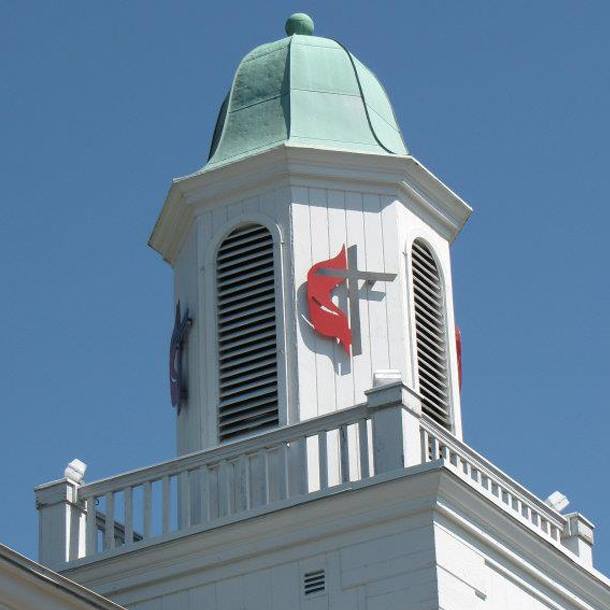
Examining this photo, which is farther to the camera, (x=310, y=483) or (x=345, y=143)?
(x=345, y=143)

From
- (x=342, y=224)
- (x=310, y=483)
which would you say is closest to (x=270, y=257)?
(x=342, y=224)

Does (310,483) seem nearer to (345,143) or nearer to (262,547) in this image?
(262,547)

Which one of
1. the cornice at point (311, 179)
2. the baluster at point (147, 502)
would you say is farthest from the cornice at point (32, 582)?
the cornice at point (311, 179)

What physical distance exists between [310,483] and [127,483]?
1.87 metres

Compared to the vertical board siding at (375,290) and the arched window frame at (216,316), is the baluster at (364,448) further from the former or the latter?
the vertical board siding at (375,290)

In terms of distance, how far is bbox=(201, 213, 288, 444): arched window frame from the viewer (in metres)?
25.7

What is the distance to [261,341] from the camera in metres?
26.1

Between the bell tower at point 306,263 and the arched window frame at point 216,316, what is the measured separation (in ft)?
0.05

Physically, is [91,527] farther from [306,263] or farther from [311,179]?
[311,179]

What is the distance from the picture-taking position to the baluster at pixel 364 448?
23984 millimetres

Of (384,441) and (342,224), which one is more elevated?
(342,224)

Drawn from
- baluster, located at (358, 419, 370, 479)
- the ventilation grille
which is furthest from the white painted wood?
baluster, located at (358, 419, 370, 479)

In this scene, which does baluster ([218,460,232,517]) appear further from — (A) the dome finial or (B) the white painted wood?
(A) the dome finial

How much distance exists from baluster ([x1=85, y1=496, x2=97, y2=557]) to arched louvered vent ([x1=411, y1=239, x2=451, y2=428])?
11.4ft
